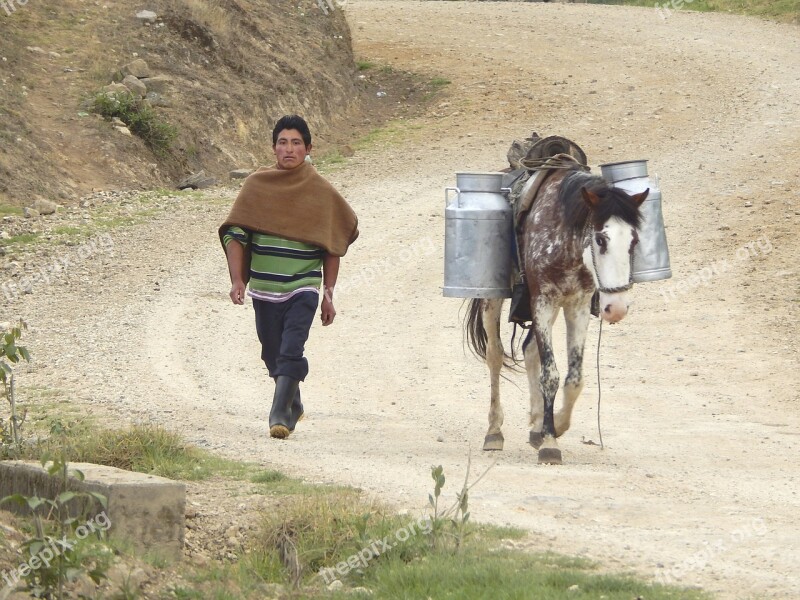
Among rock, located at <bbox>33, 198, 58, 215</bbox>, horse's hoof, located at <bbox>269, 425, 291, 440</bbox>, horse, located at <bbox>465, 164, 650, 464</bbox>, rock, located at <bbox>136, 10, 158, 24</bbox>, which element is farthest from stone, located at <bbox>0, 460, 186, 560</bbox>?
rock, located at <bbox>136, 10, 158, 24</bbox>

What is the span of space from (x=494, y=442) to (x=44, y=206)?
9.09 meters

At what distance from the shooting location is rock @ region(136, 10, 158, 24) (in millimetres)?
20406

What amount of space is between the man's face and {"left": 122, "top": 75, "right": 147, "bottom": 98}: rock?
36.6ft

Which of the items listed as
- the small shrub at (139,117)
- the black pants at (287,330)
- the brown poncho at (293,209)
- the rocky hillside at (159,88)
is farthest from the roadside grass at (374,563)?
the small shrub at (139,117)

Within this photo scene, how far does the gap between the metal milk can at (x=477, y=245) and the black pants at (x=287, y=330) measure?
1.02m

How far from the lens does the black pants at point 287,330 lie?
7871mm

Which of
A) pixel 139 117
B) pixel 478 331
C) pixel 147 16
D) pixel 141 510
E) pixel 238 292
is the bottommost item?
pixel 141 510

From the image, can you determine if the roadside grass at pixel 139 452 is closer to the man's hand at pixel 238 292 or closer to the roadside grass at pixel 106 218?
the man's hand at pixel 238 292

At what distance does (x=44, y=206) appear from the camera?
1584cm

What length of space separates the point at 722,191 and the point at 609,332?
5.11 meters

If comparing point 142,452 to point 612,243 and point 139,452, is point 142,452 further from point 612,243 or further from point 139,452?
point 612,243

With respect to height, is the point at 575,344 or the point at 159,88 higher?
the point at 159,88

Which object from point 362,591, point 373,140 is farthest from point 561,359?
point 373,140

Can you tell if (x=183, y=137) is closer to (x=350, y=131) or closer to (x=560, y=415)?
(x=350, y=131)
